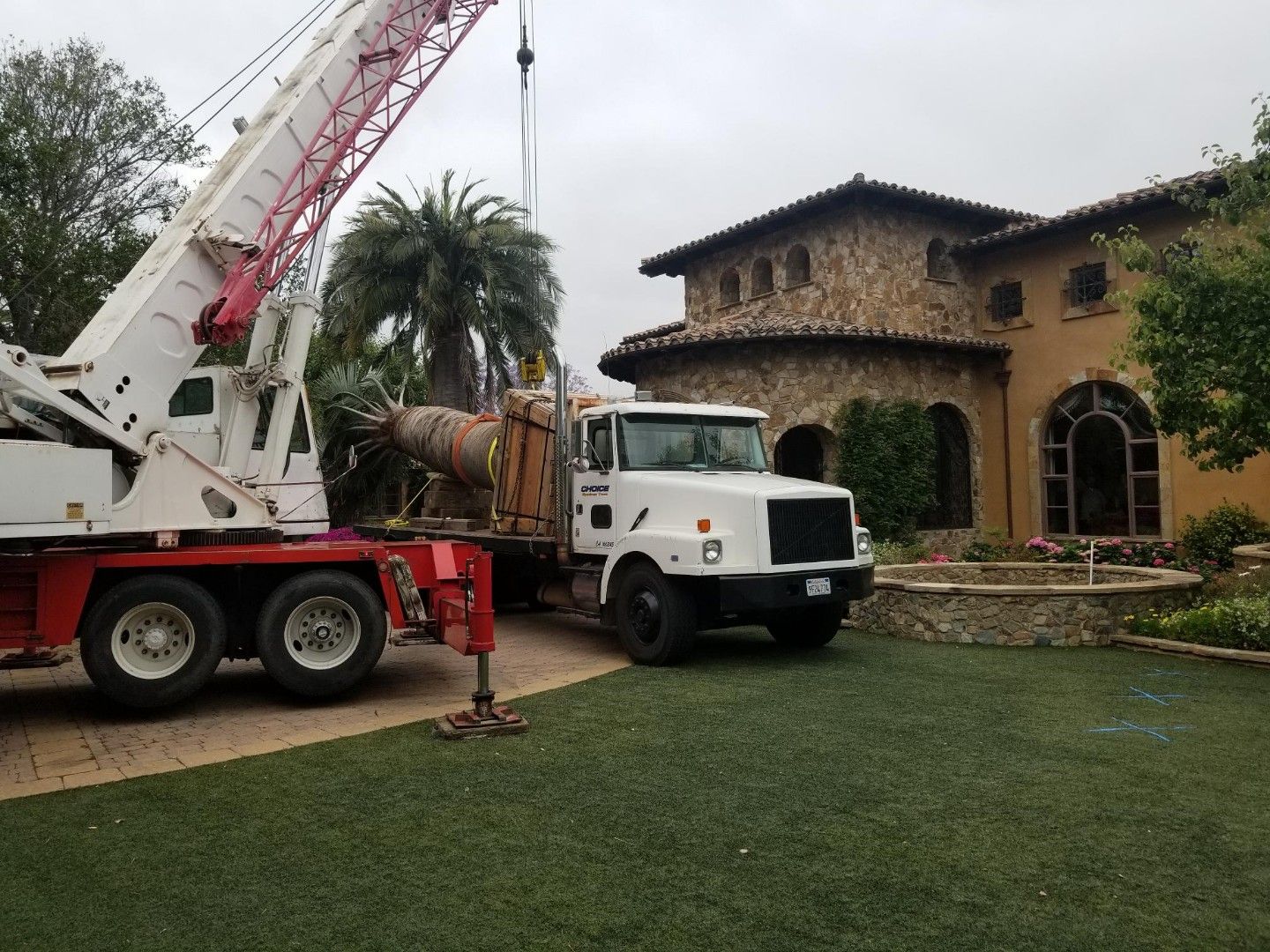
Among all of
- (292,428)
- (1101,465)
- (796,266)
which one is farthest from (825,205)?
(292,428)

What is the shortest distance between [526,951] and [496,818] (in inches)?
51.7

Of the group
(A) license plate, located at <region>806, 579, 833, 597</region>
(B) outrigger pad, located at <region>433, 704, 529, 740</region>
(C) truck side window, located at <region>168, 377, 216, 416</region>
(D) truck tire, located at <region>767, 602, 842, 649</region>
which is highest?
(C) truck side window, located at <region>168, 377, 216, 416</region>

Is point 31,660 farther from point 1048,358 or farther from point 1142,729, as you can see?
point 1048,358

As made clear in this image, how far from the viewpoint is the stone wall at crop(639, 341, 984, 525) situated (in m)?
16.6

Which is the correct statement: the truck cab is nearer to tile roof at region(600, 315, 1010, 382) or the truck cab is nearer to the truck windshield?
the truck windshield

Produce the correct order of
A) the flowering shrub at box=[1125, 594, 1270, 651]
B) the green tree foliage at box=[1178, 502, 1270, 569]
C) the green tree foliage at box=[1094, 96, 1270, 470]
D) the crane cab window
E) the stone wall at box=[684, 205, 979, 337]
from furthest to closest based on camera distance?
1. the stone wall at box=[684, 205, 979, 337]
2. the green tree foliage at box=[1178, 502, 1270, 569]
3. the green tree foliage at box=[1094, 96, 1270, 470]
4. the flowering shrub at box=[1125, 594, 1270, 651]
5. the crane cab window

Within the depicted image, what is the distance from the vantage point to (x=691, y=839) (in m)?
4.11

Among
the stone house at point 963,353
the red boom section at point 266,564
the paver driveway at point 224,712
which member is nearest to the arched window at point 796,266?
the stone house at point 963,353

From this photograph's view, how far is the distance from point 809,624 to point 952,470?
1048 cm

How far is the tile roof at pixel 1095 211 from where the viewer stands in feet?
46.0

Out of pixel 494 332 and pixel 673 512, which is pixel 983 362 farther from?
pixel 673 512

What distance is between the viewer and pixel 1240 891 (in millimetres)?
3529

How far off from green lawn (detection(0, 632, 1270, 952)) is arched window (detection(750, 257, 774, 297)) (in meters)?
14.5

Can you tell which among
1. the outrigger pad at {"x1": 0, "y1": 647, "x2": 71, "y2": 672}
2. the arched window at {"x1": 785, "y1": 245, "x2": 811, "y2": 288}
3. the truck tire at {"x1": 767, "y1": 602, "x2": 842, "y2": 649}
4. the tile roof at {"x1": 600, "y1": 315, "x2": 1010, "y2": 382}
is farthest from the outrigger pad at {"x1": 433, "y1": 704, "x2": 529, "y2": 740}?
the arched window at {"x1": 785, "y1": 245, "x2": 811, "y2": 288}
